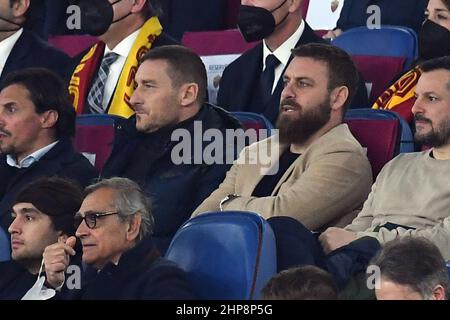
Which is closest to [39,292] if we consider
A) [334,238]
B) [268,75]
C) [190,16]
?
[334,238]

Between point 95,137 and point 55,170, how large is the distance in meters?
0.44

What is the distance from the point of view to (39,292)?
5.12m

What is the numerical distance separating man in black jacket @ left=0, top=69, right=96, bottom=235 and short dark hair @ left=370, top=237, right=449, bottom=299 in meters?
1.85

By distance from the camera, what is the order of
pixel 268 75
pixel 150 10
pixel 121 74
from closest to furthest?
pixel 268 75 → pixel 121 74 → pixel 150 10

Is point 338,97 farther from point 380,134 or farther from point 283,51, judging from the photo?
point 283,51

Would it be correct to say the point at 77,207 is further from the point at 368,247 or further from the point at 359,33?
the point at 359,33

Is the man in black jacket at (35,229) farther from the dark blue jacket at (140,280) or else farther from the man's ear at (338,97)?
the man's ear at (338,97)

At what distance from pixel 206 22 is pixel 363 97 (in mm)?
1848

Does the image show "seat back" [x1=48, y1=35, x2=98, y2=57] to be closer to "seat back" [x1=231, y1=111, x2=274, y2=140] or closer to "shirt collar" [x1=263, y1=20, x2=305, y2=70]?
"shirt collar" [x1=263, y1=20, x2=305, y2=70]

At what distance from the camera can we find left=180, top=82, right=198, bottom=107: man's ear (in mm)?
5785

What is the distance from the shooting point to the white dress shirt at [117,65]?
22.2ft

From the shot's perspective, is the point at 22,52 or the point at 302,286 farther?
the point at 22,52

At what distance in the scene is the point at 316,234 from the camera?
201 inches

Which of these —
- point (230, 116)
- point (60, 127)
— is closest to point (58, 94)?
point (60, 127)
